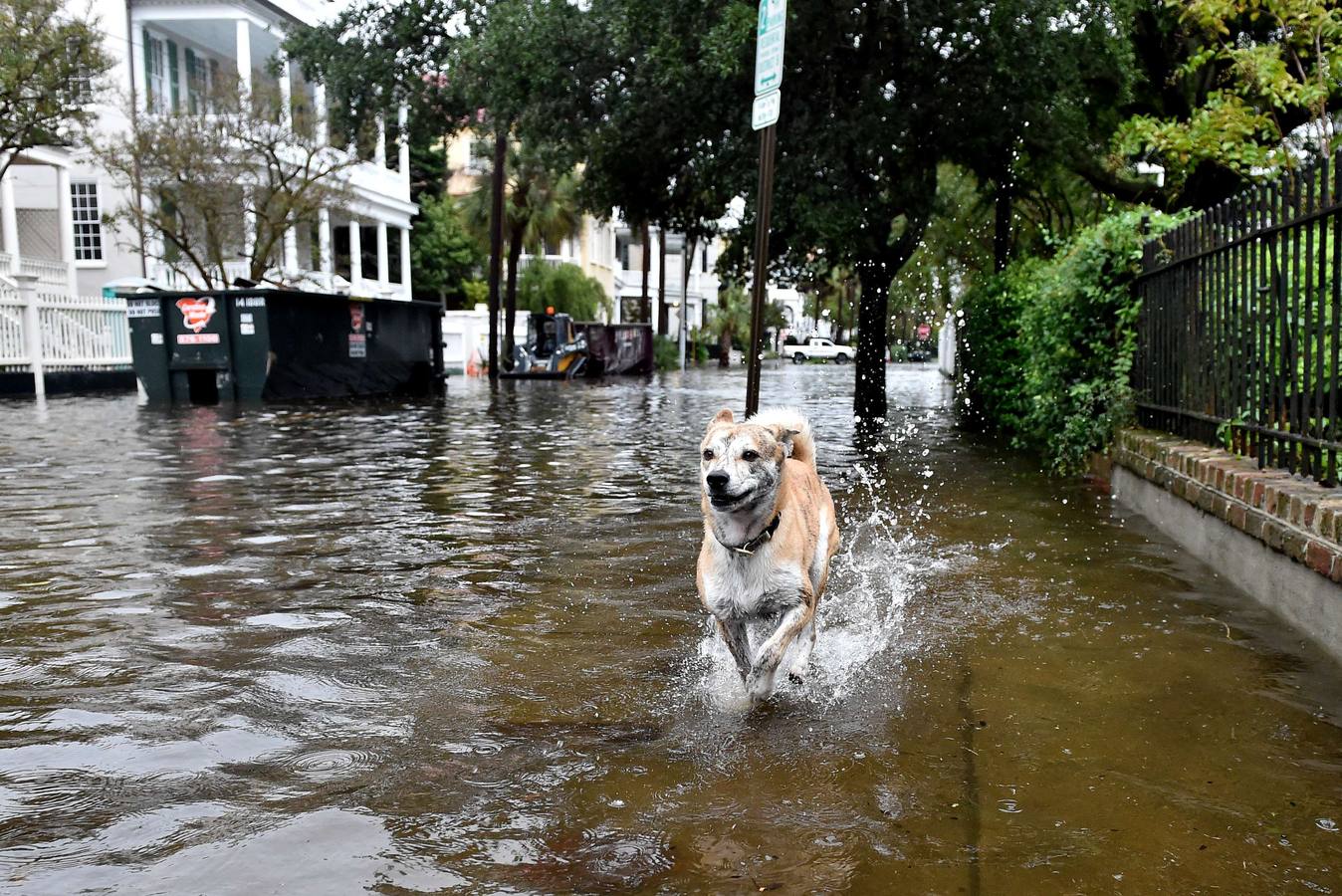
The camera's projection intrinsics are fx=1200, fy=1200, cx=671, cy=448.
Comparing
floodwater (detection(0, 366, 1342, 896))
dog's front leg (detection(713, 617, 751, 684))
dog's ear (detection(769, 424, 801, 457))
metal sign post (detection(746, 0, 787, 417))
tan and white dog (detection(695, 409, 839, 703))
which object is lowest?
floodwater (detection(0, 366, 1342, 896))

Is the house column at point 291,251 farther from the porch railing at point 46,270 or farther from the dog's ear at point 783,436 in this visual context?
the dog's ear at point 783,436

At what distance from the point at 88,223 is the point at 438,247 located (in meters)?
23.6

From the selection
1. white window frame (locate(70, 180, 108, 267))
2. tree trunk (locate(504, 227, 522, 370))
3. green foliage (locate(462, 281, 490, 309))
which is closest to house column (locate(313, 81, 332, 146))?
white window frame (locate(70, 180, 108, 267))

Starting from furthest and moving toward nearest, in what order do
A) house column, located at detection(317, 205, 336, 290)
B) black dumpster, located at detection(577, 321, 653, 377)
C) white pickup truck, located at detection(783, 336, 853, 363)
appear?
white pickup truck, located at detection(783, 336, 853, 363) < black dumpster, located at detection(577, 321, 653, 377) < house column, located at detection(317, 205, 336, 290)

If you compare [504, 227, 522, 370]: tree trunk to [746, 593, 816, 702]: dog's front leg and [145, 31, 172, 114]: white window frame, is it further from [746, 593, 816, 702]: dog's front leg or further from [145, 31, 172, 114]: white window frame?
[746, 593, 816, 702]: dog's front leg

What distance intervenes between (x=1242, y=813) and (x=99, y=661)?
14.3 ft

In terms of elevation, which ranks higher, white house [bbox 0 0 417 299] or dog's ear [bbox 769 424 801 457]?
white house [bbox 0 0 417 299]

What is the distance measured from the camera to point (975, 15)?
16.1 meters

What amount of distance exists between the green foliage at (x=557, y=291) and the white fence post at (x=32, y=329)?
29209 millimetres

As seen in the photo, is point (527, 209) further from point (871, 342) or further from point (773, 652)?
point (773, 652)

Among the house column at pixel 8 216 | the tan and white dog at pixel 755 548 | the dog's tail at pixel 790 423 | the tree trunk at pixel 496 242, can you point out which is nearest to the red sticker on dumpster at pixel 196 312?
the house column at pixel 8 216

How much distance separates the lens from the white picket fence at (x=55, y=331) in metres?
26.6

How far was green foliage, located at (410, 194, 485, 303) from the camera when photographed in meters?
58.2

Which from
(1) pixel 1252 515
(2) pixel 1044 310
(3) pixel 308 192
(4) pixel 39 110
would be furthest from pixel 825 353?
(1) pixel 1252 515
